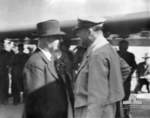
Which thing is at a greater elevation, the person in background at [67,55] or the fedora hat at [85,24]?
the fedora hat at [85,24]

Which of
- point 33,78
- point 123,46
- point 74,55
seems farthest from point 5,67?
point 123,46

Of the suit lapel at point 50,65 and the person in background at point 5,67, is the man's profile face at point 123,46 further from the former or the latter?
the person in background at point 5,67

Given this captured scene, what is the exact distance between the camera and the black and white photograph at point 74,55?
1503 mm

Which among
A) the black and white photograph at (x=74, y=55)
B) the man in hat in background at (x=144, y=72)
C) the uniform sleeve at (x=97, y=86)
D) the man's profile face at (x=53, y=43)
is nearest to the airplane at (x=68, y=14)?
the black and white photograph at (x=74, y=55)

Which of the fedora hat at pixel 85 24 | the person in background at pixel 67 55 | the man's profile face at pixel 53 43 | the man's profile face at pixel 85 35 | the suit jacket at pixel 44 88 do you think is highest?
the fedora hat at pixel 85 24

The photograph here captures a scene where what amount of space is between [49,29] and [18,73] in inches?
18.2

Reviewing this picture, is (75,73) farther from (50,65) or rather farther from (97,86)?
(97,86)

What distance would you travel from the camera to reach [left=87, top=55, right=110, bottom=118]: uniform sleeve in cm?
140

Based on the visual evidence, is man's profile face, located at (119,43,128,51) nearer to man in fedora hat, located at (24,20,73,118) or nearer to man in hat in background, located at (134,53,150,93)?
man in hat in background, located at (134,53,150,93)

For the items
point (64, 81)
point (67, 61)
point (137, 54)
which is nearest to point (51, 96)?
point (64, 81)

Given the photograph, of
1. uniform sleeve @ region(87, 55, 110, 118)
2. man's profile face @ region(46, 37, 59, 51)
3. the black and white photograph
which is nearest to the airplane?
the black and white photograph

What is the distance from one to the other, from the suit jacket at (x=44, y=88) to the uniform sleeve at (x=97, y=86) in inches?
14.3

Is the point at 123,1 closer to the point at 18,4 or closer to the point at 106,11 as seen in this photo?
the point at 106,11

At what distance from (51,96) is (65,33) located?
46 cm
